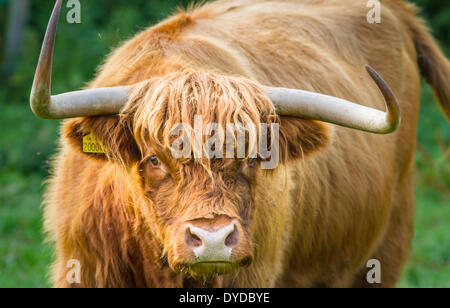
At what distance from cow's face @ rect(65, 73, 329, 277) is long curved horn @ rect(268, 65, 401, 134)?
3.0 inches

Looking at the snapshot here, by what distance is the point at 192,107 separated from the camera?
323 cm

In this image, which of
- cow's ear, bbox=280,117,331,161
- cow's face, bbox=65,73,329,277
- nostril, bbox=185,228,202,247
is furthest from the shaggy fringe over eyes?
nostril, bbox=185,228,202,247

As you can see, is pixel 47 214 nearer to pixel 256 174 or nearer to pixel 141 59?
pixel 141 59

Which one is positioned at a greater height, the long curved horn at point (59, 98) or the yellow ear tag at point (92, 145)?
the long curved horn at point (59, 98)

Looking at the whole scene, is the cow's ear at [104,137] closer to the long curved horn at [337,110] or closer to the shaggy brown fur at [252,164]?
the shaggy brown fur at [252,164]

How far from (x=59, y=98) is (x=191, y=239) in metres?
0.85

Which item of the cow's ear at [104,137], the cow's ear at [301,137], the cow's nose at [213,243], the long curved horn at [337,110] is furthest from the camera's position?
the cow's ear at [301,137]

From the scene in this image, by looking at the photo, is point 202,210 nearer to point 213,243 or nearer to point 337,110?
point 213,243

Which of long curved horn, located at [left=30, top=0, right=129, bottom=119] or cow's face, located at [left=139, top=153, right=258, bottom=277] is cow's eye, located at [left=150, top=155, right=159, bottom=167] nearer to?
cow's face, located at [left=139, top=153, right=258, bottom=277]

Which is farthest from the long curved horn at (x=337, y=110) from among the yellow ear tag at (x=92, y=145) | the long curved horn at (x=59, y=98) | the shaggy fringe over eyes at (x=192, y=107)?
the yellow ear tag at (x=92, y=145)

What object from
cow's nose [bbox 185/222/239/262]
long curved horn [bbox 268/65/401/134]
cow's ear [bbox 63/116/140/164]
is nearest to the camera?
cow's nose [bbox 185/222/239/262]

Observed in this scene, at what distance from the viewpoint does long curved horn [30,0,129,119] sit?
2887 millimetres

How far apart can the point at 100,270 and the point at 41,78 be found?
→ 3.84 feet

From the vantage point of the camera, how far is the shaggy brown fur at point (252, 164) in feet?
10.6
